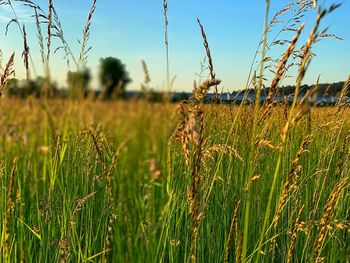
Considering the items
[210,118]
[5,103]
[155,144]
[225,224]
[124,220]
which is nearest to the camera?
[155,144]

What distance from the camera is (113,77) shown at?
1.09 m

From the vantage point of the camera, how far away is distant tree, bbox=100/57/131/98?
0.91 m

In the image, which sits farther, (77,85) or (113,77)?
(113,77)

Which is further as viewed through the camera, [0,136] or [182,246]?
[182,246]

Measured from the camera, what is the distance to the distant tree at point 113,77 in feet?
2.99

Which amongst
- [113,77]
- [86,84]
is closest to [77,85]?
[86,84]

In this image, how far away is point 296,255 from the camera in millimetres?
2330

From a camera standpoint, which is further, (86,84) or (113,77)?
(113,77)

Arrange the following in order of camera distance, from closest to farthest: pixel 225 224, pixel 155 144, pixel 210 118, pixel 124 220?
pixel 155 144, pixel 124 220, pixel 225 224, pixel 210 118

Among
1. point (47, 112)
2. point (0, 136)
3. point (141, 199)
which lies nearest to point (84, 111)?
point (47, 112)

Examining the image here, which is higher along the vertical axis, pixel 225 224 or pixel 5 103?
pixel 5 103

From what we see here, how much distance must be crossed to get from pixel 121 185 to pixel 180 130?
321 millimetres

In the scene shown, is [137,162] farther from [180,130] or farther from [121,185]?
[180,130]

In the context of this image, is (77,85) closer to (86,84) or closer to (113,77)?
(86,84)
